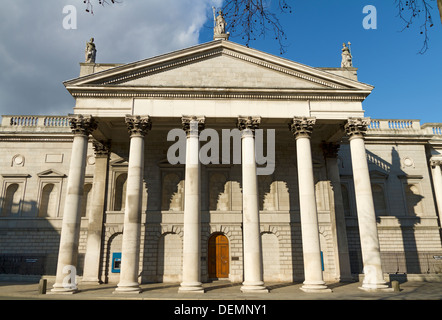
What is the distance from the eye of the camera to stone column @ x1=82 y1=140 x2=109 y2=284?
23266 mm

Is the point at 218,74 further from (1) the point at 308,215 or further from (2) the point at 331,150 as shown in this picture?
(1) the point at 308,215

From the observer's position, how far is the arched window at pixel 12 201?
2762 cm

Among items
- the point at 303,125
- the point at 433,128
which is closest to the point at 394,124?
the point at 433,128

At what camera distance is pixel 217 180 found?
2641cm

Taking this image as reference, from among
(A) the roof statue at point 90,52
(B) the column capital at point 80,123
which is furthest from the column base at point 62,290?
(A) the roof statue at point 90,52

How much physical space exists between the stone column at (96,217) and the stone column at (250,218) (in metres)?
11.1

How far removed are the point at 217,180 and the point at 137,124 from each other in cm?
832

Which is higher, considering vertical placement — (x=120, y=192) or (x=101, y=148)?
(x=101, y=148)

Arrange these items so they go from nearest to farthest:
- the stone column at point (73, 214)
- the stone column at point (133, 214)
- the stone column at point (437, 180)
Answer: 1. the stone column at point (73, 214)
2. the stone column at point (133, 214)
3. the stone column at point (437, 180)
